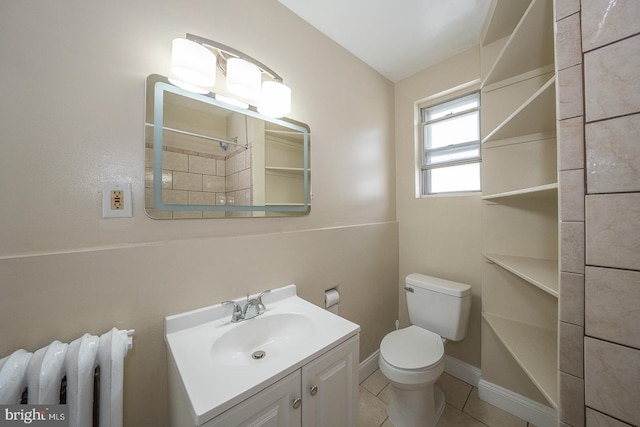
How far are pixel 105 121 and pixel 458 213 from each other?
218 centimetres

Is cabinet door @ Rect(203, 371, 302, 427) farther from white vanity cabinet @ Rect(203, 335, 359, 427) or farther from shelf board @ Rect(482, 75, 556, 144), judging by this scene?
shelf board @ Rect(482, 75, 556, 144)

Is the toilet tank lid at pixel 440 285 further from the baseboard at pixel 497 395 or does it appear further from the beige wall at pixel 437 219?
the baseboard at pixel 497 395

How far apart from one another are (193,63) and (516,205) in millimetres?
2021

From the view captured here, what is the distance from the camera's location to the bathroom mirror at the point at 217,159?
904 millimetres

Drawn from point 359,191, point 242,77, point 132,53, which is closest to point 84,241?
point 132,53

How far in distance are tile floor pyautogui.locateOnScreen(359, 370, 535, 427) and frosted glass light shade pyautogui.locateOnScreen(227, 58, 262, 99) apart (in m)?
2.07

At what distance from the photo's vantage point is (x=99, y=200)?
791mm

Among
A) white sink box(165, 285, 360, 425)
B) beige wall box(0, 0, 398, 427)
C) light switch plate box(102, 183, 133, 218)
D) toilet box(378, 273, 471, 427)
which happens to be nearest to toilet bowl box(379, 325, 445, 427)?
toilet box(378, 273, 471, 427)

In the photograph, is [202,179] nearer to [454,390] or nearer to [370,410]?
[370,410]

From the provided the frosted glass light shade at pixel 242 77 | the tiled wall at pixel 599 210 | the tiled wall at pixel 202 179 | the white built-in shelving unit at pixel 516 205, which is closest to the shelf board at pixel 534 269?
the white built-in shelving unit at pixel 516 205

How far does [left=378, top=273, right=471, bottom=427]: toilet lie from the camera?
4.14ft

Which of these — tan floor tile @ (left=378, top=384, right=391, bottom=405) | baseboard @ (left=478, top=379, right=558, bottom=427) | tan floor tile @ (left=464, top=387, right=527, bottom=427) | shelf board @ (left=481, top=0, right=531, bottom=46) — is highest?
shelf board @ (left=481, top=0, right=531, bottom=46)

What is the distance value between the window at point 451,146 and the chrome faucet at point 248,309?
1.78 meters

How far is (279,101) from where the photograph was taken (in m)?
1.17
